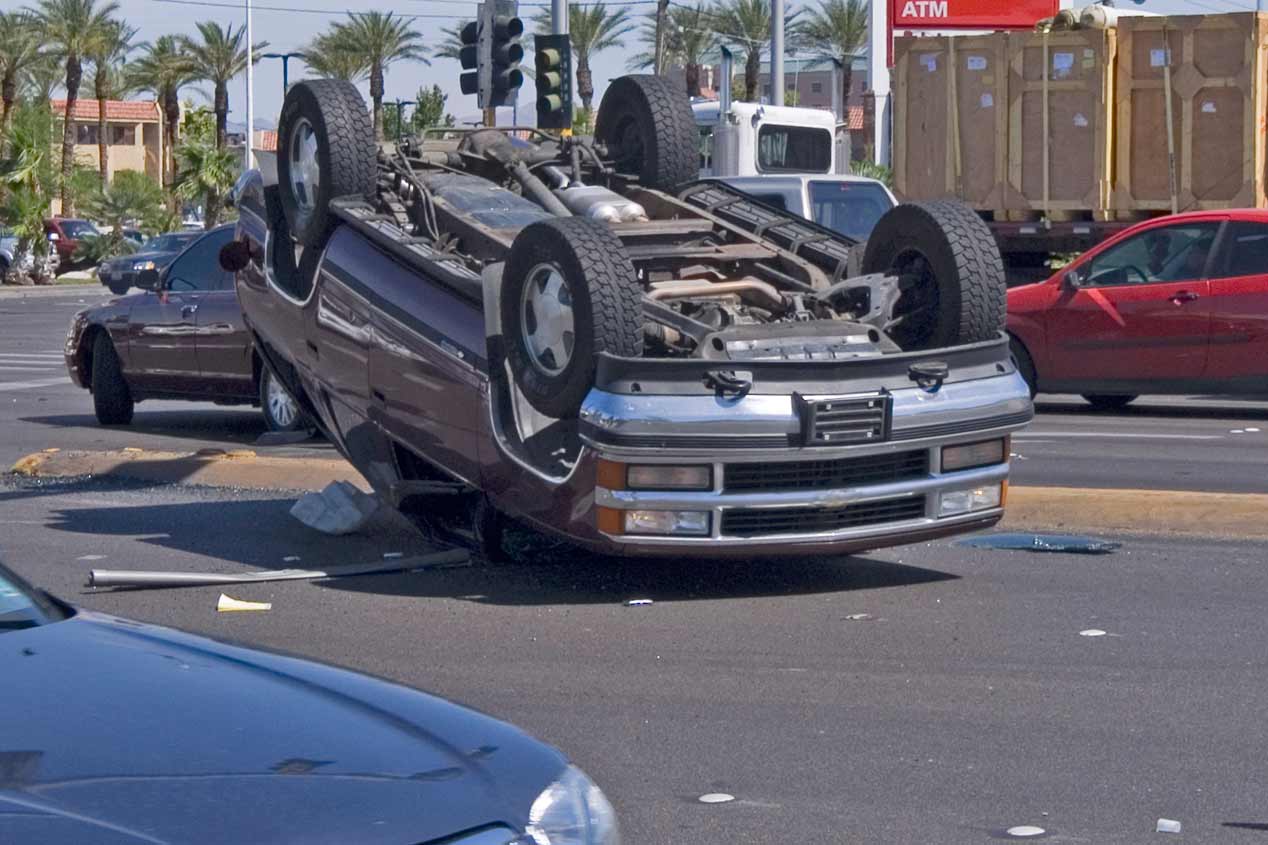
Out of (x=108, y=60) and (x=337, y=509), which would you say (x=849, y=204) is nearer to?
(x=337, y=509)

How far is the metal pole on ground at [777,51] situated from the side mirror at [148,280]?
53.4ft

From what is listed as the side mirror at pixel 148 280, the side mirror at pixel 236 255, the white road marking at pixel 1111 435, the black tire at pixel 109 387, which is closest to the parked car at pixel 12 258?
the black tire at pixel 109 387

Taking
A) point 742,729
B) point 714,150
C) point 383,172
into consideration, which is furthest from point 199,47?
point 742,729

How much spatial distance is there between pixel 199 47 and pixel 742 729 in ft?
196

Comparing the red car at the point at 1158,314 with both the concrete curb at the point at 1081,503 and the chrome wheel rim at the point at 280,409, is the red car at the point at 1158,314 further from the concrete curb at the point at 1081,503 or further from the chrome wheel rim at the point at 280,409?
the chrome wheel rim at the point at 280,409

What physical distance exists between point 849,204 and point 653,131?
8.26 meters

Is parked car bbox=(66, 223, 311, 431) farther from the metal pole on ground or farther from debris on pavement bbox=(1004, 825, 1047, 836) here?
the metal pole on ground

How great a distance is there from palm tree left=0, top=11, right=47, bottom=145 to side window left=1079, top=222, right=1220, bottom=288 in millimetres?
43564

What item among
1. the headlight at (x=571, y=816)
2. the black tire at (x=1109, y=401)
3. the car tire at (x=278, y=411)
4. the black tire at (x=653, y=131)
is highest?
the black tire at (x=653, y=131)

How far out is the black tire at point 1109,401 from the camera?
1625 centimetres

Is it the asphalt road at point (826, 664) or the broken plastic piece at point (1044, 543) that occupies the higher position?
the broken plastic piece at point (1044, 543)

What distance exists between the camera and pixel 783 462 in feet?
24.7

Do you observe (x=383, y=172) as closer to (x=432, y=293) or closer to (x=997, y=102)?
(x=432, y=293)

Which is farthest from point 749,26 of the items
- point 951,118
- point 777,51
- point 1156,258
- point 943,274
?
point 943,274
